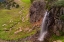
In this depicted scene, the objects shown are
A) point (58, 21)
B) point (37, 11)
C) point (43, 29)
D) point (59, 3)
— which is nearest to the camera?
point (58, 21)

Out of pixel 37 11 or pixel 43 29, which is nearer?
pixel 43 29

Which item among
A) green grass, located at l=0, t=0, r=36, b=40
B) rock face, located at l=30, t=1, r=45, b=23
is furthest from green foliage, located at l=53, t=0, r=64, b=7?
green grass, located at l=0, t=0, r=36, b=40

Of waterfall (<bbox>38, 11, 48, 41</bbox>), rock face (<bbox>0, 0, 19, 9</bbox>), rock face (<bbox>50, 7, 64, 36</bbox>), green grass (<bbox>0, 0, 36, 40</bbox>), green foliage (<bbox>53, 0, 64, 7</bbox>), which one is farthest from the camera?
rock face (<bbox>0, 0, 19, 9</bbox>)

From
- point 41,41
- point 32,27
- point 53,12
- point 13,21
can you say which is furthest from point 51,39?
point 13,21

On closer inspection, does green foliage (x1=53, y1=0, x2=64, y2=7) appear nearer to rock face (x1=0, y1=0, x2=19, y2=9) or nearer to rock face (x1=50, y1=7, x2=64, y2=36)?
rock face (x1=50, y1=7, x2=64, y2=36)

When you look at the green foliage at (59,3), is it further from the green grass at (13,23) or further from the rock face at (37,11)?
the green grass at (13,23)

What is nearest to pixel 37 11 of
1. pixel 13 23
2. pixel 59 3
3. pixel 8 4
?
pixel 13 23

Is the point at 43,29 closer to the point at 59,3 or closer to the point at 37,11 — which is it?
the point at 59,3

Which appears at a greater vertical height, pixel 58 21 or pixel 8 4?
pixel 8 4
